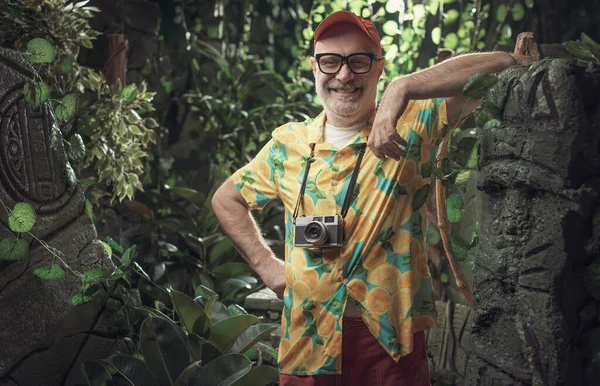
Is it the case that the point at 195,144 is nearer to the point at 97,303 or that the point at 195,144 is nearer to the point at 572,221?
the point at 97,303

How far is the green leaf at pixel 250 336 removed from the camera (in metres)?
2.57

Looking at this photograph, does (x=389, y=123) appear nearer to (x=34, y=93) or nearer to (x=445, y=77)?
(x=445, y=77)

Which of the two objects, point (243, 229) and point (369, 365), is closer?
point (369, 365)

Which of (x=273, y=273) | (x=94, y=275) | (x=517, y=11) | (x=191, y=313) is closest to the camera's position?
(x=273, y=273)

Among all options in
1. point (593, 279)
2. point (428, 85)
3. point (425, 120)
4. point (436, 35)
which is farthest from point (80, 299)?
point (436, 35)

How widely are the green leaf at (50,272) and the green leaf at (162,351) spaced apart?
0.29m

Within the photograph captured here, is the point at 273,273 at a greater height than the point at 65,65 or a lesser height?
lesser

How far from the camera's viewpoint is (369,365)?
188 cm

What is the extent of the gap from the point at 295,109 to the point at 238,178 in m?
2.33

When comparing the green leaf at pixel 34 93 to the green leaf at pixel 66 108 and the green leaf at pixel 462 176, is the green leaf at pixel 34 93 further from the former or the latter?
the green leaf at pixel 462 176

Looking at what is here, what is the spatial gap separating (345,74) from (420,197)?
0.36 meters

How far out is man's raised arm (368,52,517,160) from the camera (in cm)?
167

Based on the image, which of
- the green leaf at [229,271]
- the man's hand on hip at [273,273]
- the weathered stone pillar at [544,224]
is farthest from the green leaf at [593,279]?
the green leaf at [229,271]

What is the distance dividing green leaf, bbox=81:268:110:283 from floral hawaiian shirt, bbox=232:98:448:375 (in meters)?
0.75
